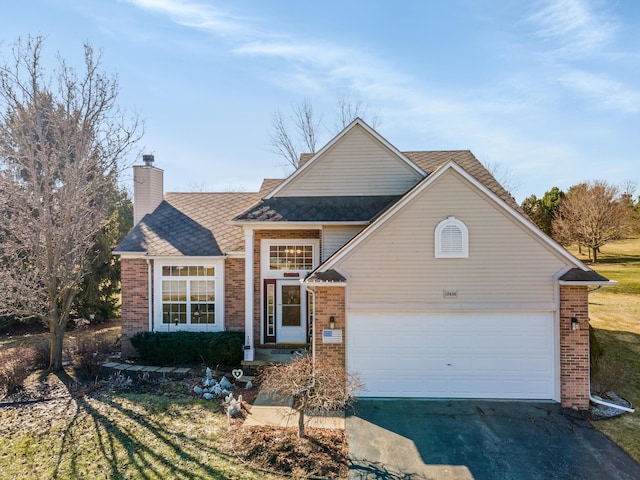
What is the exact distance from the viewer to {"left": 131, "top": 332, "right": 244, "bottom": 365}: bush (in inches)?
432

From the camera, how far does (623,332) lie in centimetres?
1499

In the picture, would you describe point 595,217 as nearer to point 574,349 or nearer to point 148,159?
point 574,349

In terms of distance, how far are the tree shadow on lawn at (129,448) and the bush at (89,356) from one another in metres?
2.43

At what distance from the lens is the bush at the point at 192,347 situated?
10969 mm

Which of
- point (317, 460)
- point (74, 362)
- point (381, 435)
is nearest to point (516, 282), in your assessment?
point (381, 435)

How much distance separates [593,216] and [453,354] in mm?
34450

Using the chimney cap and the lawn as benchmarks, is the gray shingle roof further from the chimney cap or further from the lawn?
the chimney cap

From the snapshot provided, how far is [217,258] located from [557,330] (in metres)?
9.91

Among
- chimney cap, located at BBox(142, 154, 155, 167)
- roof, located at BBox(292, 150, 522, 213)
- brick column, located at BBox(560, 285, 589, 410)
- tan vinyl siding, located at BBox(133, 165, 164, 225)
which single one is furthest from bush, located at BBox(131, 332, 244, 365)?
brick column, located at BBox(560, 285, 589, 410)

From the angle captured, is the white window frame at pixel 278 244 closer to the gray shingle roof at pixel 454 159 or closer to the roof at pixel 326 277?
the roof at pixel 326 277

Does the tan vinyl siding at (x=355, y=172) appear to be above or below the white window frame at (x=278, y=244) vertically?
above

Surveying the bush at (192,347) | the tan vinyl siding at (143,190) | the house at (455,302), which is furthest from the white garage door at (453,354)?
the tan vinyl siding at (143,190)

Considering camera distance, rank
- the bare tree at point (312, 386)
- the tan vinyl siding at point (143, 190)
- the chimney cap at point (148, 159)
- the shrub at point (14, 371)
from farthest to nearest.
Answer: the chimney cap at point (148, 159)
the tan vinyl siding at point (143, 190)
the shrub at point (14, 371)
the bare tree at point (312, 386)

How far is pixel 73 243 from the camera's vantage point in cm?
1080
